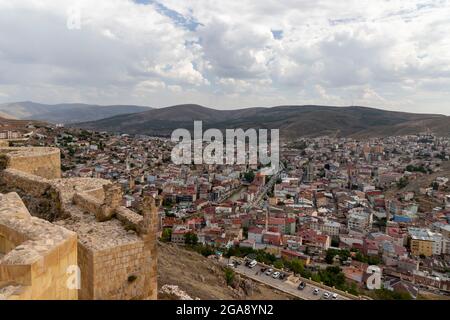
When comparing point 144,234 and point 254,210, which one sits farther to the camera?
point 254,210

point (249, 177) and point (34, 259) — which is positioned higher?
point (34, 259)

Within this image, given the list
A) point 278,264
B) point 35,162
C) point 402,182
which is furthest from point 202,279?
point 402,182

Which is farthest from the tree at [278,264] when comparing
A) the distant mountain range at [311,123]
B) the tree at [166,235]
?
the distant mountain range at [311,123]

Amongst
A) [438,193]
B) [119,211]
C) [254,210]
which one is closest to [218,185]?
[254,210]

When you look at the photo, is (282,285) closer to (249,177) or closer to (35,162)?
(35,162)

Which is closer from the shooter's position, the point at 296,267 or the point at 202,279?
the point at 202,279

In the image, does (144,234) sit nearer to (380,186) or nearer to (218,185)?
(218,185)
